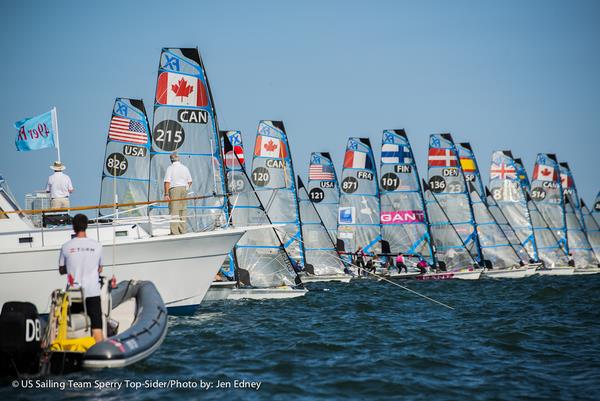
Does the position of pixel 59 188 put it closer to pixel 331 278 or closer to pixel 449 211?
pixel 331 278

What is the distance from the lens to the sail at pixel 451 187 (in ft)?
158

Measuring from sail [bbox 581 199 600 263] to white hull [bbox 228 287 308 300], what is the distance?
166ft

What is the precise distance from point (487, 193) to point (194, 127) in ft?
128

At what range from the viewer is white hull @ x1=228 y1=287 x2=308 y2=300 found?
23.7 m

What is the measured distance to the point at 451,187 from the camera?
162ft

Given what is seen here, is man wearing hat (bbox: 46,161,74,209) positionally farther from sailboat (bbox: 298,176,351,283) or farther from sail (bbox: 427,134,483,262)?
sail (bbox: 427,134,483,262)

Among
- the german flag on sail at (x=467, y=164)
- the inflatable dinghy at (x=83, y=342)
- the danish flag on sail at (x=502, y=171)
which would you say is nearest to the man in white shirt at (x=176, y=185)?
the inflatable dinghy at (x=83, y=342)

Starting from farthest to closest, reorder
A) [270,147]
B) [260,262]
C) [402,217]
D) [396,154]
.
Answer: [396,154] < [402,217] < [270,147] < [260,262]

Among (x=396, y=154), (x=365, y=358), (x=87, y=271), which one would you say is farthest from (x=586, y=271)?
(x=87, y=271)

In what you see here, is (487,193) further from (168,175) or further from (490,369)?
(490,369)

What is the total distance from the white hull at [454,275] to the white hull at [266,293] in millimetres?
18809

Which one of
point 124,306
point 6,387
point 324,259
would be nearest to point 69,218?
point 124,306

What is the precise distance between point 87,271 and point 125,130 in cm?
2328

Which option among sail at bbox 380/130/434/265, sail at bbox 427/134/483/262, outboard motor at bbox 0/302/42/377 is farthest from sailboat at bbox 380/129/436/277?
outboard motor at bbox 0/302/42/377
